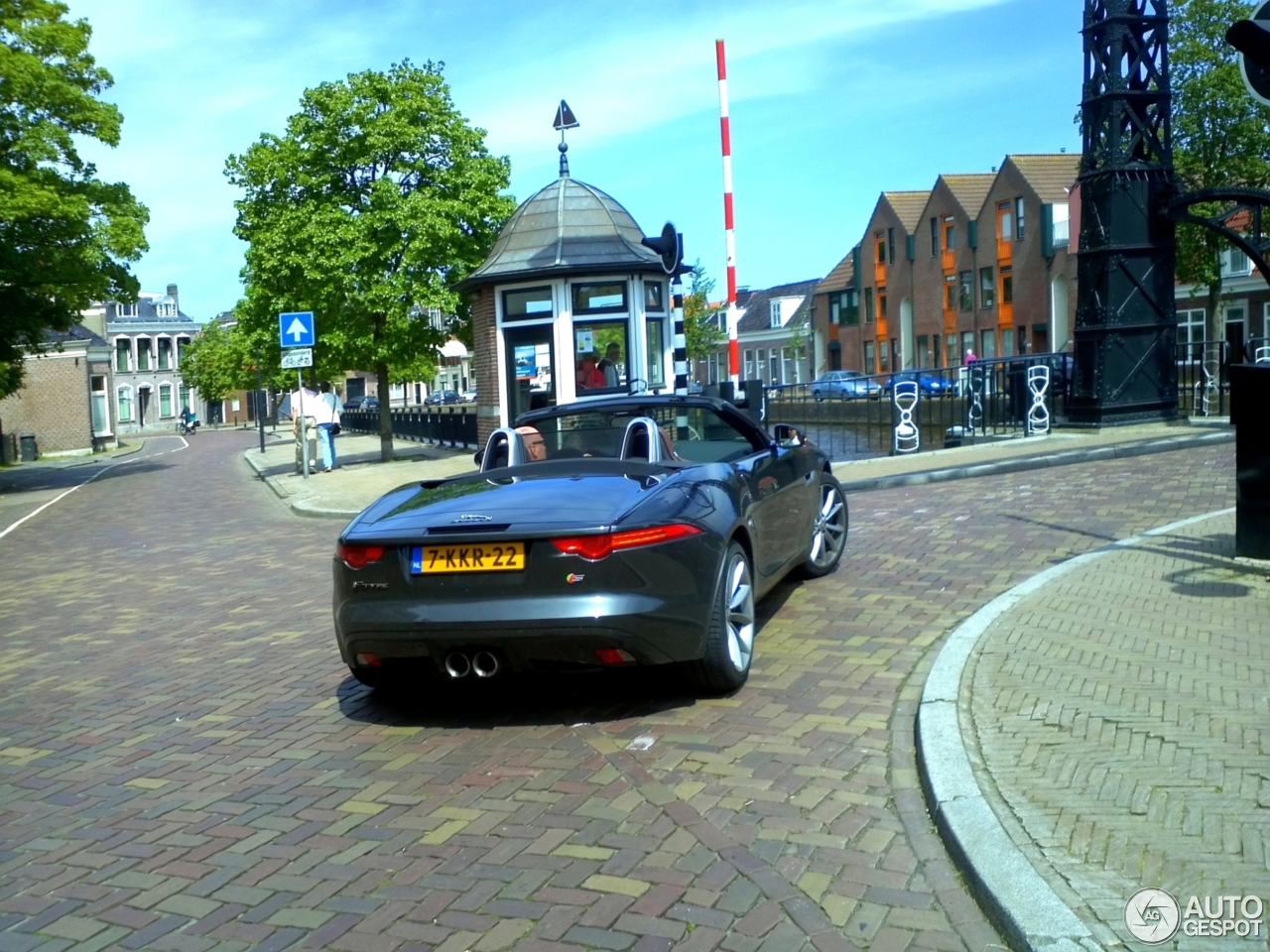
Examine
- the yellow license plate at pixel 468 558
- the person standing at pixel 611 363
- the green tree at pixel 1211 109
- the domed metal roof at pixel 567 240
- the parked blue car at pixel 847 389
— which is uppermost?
the green tree at pixel 1211 109

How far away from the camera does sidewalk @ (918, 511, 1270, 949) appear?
11.0ft

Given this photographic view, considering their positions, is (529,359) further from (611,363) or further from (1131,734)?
(1131,734)

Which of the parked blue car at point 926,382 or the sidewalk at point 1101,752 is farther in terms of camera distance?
the parked blue car at point 926,382

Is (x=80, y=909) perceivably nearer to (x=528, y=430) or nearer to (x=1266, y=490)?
(x=528, y=430)

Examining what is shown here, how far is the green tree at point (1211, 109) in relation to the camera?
3456 cm

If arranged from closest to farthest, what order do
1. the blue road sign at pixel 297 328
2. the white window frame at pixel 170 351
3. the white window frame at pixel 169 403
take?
the blue road sign at pixel 297 328, the white window frame at pixel 169 403, the white window frame at pixel 170 351

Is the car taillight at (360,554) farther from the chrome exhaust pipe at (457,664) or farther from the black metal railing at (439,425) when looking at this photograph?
the black metal railing at (439,425)

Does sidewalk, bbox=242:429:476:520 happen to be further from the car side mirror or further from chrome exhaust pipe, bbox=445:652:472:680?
chrome exhaust pipe, bbox=445:652:472:680

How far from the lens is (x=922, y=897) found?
3.57 meters

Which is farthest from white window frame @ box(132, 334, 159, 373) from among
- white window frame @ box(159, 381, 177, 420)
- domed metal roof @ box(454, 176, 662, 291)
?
domed metal roof @ box(454, 176, 662, 291)

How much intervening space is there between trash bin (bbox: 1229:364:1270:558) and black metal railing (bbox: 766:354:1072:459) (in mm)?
11157

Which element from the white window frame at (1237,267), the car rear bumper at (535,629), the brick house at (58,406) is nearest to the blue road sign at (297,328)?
the car rear bumper at (535,629)

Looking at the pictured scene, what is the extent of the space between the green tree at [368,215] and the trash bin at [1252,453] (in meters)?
21.5

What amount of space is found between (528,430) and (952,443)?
1416 centimetres
